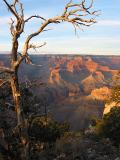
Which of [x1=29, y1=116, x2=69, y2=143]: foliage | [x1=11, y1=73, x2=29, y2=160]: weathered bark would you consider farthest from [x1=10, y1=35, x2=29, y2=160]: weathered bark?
[x1=29, y1=116, x2=69, y2=143]: foliage

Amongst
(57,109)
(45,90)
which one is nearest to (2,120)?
(57,109)

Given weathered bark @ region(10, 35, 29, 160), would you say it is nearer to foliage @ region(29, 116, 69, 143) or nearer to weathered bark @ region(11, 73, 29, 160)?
weathered bark @ region(11, 73, 29, 160)

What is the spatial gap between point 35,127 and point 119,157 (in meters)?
8.84

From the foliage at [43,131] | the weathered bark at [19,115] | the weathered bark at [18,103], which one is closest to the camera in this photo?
the weathered bark at [18,103]

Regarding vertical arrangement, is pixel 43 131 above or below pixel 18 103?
below

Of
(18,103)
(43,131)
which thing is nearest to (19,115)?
(18,103)

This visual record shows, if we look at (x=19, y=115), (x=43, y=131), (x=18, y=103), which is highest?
(x=18, y=103)

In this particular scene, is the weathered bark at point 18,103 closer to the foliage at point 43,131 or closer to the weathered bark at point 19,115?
the weathered bark at point 19,115

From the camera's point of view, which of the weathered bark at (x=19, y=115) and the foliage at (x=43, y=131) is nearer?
the weathered bark at (x=19, y=115)

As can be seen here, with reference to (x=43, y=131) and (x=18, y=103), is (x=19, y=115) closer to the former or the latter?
(x=18, y=103)

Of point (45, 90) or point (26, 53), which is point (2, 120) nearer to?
point (26, 53)

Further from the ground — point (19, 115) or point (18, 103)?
point (18, 103)

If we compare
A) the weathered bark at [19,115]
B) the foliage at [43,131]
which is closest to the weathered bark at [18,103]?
the weathered bark at [19,115]

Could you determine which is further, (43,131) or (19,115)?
(43,131)
